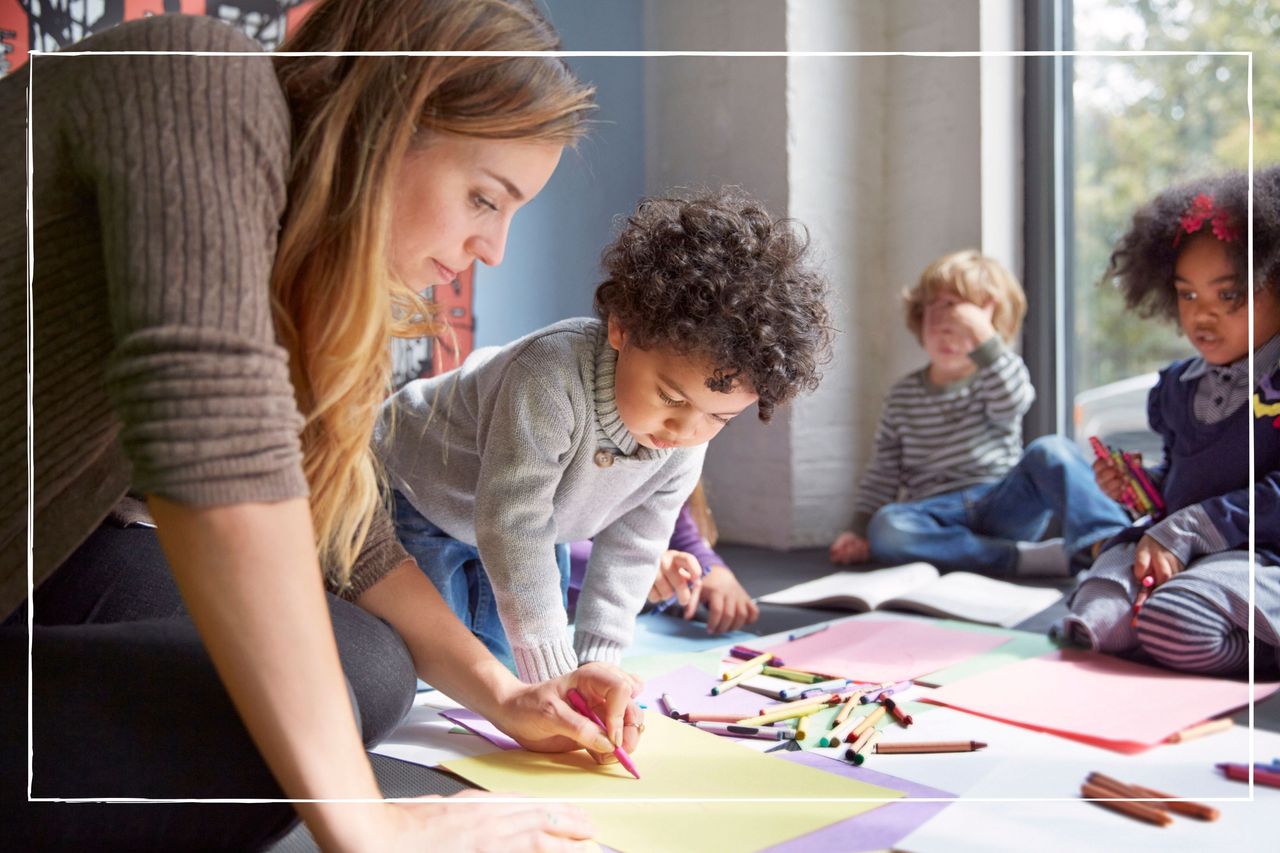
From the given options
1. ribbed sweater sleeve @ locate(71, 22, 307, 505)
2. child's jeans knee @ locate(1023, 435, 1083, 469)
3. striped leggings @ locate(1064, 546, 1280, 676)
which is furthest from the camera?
child's jeans knee @ locate(1023, 435, 1083, 469)

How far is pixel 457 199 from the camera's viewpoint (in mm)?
568

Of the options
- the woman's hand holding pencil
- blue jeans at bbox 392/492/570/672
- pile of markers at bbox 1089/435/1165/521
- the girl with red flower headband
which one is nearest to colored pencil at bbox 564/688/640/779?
the woman's hand holding pencil

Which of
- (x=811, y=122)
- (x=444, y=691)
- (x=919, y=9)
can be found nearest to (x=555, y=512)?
(x=444, y=691)

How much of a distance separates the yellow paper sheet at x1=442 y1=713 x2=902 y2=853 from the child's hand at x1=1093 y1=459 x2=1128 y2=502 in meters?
0.51

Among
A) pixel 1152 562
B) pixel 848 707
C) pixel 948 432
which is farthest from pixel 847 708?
pixel 1152 562

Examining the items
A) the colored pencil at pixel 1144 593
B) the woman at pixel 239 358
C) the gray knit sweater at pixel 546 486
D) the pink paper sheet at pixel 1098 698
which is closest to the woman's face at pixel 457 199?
the woman at pixel 239 358

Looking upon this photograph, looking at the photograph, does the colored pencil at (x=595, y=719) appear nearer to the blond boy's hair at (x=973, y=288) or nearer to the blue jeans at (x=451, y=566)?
the blue jeans at (x=451, y=566)

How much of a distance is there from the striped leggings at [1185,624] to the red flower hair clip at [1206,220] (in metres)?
0.30

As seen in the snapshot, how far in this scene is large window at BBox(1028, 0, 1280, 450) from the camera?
69 centimetres

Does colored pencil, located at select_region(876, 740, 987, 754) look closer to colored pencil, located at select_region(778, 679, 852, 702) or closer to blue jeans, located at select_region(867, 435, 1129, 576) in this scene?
colored pencil, located at select_region(778, 679, 852, 702)

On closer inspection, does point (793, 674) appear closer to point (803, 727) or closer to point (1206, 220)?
point (803, 727)

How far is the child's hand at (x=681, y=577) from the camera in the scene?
77 centimetres

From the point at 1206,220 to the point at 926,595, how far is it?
Result: 40cm

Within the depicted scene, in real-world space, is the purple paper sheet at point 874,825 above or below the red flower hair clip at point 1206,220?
below
